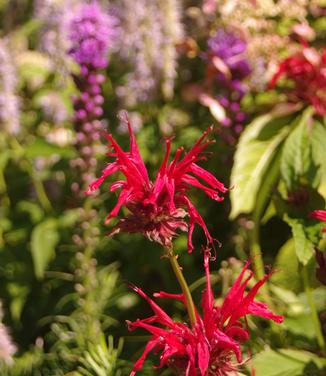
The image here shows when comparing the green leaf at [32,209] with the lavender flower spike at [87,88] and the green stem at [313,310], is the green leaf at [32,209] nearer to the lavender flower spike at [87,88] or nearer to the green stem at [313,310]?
the lavender flower spike at [87,88]

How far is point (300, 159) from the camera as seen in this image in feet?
3.29

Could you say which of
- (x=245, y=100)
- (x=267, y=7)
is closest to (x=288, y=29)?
(x=267, y=7)

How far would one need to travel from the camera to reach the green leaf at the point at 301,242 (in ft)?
2.77

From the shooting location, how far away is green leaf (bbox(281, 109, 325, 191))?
3.21 feet

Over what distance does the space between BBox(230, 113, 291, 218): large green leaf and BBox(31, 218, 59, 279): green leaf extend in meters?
0.37

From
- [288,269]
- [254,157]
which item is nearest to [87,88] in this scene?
[254,157]

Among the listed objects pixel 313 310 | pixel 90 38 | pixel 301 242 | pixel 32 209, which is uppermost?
pixel 90 38

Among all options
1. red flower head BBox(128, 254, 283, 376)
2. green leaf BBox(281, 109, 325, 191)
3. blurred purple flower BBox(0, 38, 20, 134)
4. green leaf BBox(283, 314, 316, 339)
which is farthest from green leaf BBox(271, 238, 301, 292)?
blurred purple flower BBox(0, 38, 20, 134)

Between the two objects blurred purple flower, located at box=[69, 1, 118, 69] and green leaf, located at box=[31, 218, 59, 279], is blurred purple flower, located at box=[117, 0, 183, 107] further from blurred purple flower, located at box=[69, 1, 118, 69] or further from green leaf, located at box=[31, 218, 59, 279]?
green leaf, located at box=[31, 218, 59, 279]

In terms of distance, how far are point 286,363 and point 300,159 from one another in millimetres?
303

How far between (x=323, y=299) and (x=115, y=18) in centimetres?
74

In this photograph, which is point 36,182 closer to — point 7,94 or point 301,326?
point 7,94

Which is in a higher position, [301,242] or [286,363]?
[301,242]

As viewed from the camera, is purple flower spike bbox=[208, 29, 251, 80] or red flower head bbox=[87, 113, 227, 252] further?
purple flower spike bbox=[208, 29, 251, 80]
